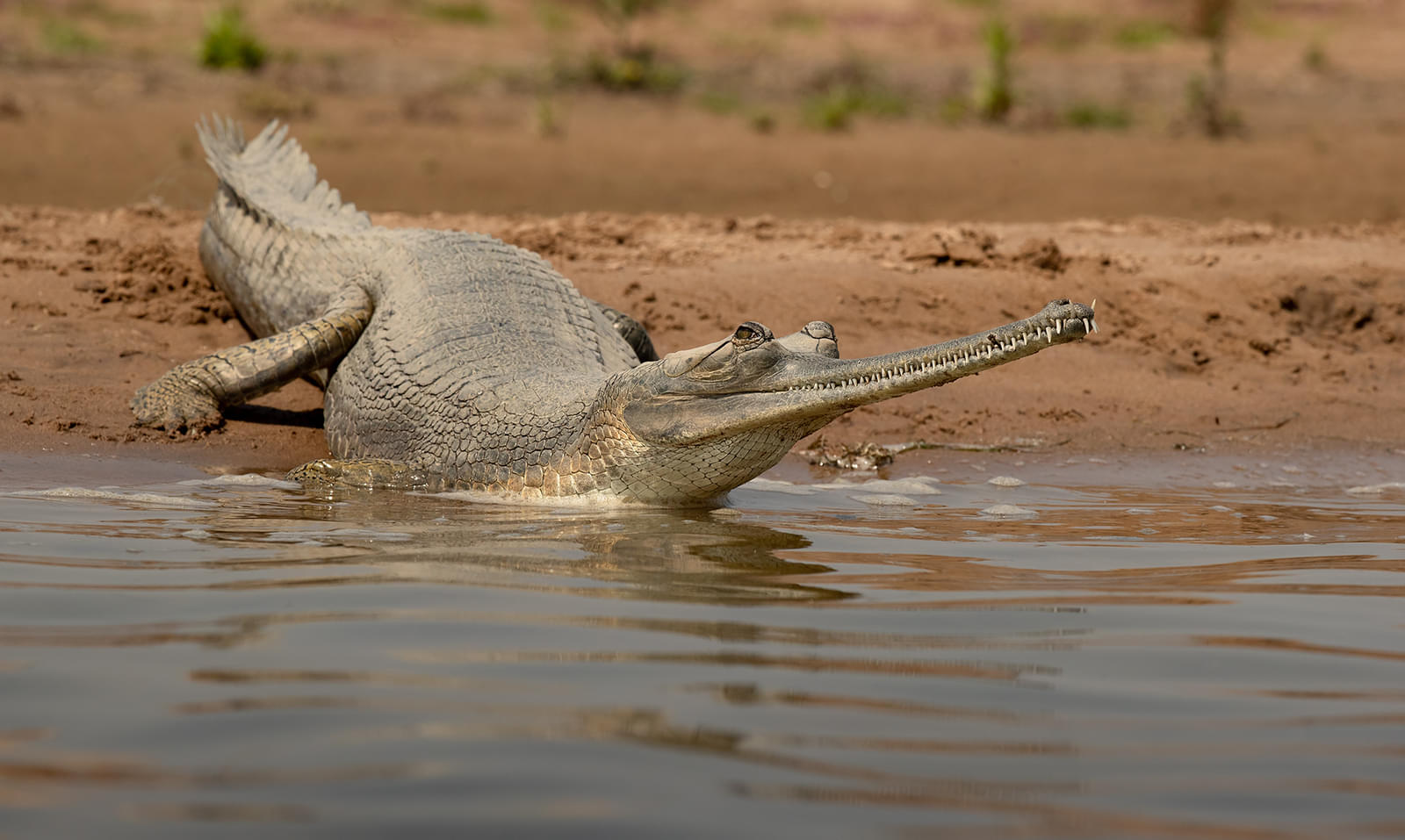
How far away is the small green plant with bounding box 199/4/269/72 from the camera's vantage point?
1817 centimetres

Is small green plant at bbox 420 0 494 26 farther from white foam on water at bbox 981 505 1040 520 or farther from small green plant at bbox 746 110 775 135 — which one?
white foam on water at bbox 981 505 1040 520

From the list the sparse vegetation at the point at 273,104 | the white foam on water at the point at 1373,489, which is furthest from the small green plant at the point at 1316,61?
the white foam on water at the point at 1373,489

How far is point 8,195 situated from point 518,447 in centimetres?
913

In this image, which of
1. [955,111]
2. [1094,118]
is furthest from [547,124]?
[1094,118]

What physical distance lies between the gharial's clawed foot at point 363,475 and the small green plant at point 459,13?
873 inches

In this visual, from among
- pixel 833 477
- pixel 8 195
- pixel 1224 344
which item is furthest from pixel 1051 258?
pixel 8 195

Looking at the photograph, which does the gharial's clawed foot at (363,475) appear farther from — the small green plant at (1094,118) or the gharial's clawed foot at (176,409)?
the small green plant at (1094,118)

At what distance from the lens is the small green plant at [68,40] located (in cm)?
1873

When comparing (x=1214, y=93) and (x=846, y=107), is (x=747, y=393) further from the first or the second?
(x=1214, y=93)

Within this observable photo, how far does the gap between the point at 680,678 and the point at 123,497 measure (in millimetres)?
2847

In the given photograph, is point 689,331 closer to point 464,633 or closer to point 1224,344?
point 1224,344

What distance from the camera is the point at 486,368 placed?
552cm

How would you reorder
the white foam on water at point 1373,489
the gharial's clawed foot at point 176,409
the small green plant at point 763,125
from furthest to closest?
the small green plant at point 763,125 < the gharial's clawed foot at point 176,409 < the white foam on water at point 1373,489

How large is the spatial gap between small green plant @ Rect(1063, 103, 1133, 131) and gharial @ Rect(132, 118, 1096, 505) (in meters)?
12.6
